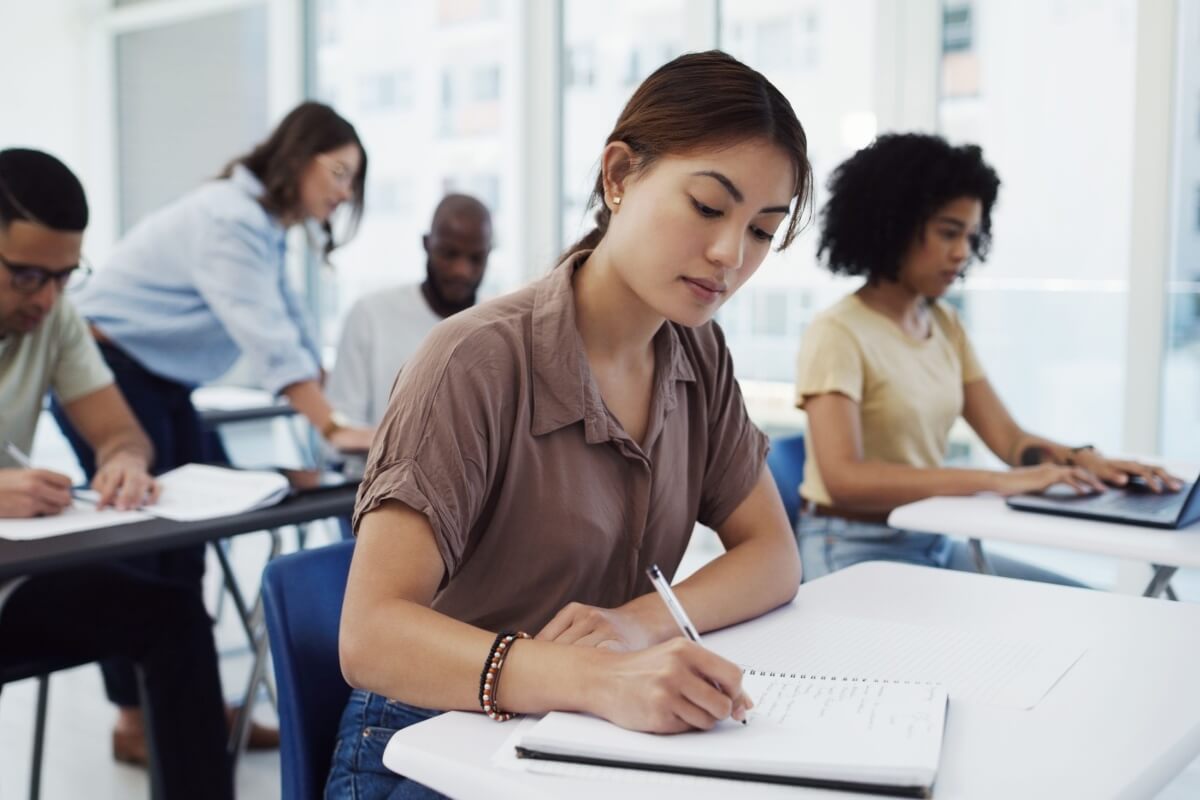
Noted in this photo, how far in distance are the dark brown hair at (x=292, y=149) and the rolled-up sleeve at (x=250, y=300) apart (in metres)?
0.15

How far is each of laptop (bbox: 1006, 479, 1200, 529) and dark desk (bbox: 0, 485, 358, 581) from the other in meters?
1.22

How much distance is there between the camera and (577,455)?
4.21 feet

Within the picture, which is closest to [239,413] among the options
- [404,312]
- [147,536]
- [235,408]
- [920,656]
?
[235,408]

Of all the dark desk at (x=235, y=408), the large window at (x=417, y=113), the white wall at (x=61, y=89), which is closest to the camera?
the dark desk at (x=235, y=408)

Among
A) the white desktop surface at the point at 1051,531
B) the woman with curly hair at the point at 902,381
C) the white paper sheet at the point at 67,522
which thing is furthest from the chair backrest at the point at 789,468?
the white paper sheet at the point at 67,522

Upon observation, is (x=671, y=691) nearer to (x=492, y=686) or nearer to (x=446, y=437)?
(x=492, y=686)

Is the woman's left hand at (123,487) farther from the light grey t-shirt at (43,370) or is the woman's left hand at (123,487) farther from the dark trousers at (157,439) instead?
the dark trousers at (157,439)

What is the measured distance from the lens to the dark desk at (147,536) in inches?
66.1

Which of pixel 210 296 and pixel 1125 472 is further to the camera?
pixel 210 296

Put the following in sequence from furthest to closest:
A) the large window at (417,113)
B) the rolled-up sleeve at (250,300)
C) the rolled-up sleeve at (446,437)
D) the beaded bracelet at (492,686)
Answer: the large window at (417,113) → the rolled-up sleeve at (250,300) → the rolled-up sleeve at (446,437) → the beaded bracelet at (492,686)

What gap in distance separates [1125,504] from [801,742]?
131 cm

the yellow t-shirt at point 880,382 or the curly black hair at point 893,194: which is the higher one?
the curly black hair at point 893,194

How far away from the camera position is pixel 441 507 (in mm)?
1133

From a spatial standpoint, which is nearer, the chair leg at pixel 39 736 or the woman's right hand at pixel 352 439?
the chair leg at pixel 39 736
